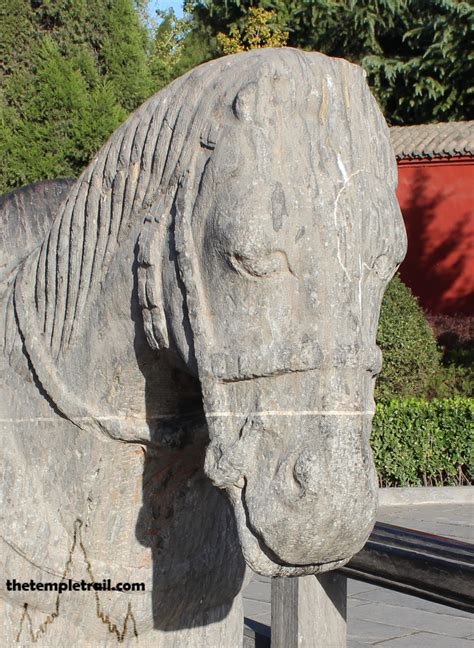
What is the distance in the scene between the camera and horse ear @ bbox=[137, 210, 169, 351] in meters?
1.17

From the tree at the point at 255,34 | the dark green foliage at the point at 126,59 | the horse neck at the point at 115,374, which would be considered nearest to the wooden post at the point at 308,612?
the horse neck at the point at 115,374

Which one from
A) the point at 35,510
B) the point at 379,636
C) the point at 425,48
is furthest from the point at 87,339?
the point at 425,48

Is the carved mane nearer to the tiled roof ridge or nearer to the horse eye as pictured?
the horse eye

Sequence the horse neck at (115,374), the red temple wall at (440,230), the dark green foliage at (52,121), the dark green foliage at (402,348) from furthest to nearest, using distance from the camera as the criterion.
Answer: the red temple wall at (440,230), the dark green foliage at (402,348), the dark green foliage at (52,121), the horse neck at (115,374)

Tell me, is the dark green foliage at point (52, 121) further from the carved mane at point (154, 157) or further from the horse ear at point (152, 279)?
the horse ear at point (152, 279)

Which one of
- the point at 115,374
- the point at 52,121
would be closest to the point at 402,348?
the point at 52,121

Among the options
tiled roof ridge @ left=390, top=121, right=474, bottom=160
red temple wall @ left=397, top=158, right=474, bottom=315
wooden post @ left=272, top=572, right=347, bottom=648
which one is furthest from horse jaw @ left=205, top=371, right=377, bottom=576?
red temple wall @ left=397, top=158, right=474, bottom=315

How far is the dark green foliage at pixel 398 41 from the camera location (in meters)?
18.1

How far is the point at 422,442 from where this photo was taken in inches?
316

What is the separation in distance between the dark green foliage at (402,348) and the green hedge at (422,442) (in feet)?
3.31

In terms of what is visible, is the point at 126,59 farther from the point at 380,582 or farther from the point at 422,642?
the point at 380,582

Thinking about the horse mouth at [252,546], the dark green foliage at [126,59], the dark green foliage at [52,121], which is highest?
the dark green foliage at [126,59]

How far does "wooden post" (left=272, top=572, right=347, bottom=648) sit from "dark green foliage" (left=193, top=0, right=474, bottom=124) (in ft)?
56.3

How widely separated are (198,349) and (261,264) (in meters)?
0.14
